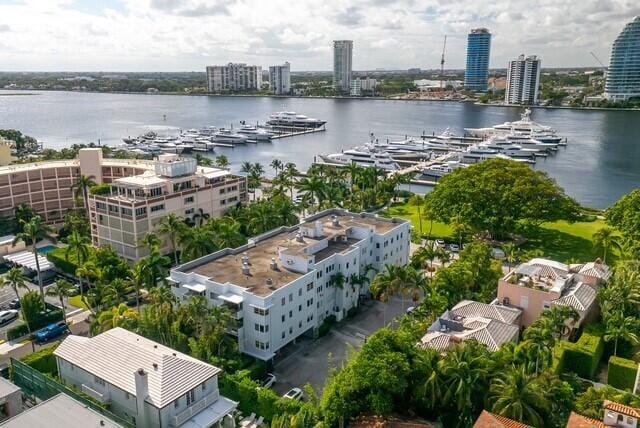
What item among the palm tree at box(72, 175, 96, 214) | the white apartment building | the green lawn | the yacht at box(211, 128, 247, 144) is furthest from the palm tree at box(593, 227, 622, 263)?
the yacht at box(211, 128, 247, 144)

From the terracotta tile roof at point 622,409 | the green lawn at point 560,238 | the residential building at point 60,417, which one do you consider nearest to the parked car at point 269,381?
the residential building at point 60,417

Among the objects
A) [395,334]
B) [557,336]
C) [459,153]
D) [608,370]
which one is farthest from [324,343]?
[459,153]

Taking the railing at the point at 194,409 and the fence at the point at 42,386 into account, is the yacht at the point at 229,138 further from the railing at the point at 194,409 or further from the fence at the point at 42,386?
the railing at the point at 194,409

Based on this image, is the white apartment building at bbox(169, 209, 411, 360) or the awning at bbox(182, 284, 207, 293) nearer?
the white apartment building at bbox(169, 209, 411, 360)

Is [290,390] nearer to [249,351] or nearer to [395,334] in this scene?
[249,351]

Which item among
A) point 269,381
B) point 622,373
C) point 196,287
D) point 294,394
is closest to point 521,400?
point 622,373

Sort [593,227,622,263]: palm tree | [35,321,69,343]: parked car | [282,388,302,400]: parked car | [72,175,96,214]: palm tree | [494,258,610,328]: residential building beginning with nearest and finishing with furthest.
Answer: [282,388,302,400]: parked car
[494,258,610,328]: residential building
[35,321,69,343]: parked car
[593,227,622,263]: palm tree
[72,175,96,214]: palm tree

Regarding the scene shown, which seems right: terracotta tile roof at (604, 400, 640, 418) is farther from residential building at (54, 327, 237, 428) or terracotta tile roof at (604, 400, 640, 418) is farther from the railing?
the railing
